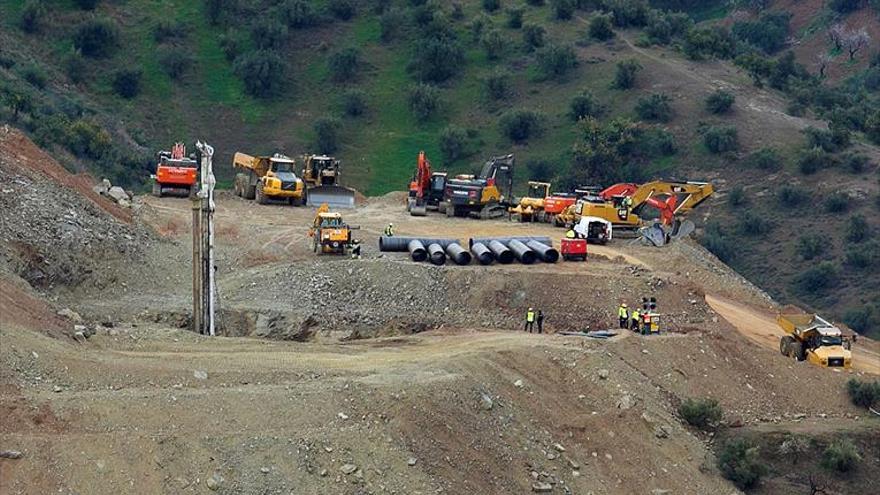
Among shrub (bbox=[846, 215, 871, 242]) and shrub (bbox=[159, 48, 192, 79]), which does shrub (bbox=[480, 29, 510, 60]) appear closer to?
shrub (bbox=[159, 48, 192, 79])

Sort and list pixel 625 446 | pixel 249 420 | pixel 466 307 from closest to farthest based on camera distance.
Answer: pixel 249 420 < pixel 625 446 < pixel 466 307

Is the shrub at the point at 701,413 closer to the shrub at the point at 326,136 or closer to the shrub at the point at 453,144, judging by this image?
the shrub at the point at 453,144

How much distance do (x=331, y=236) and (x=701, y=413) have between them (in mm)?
12739

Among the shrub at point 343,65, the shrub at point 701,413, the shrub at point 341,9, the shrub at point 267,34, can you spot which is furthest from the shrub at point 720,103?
the shrub at point 701,413

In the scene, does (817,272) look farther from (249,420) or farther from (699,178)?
(249,420)

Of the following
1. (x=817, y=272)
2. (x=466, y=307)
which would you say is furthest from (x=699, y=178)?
(x=466, y=307)

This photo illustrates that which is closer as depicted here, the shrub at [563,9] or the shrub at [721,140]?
the shrub at [721,140]

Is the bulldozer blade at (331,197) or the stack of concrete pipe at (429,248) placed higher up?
the stack of concrete pipe at (429,248)

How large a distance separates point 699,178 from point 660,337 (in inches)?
1240

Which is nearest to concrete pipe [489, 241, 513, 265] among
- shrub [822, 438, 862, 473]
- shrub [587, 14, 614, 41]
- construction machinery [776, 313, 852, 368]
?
construction machinery [776, 313, 852, 368]

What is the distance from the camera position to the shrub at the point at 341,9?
79812 mm

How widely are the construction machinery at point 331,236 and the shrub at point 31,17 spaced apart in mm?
37538

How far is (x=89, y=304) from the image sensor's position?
3400 cm

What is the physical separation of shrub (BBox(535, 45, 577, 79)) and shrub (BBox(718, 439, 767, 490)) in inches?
1782
